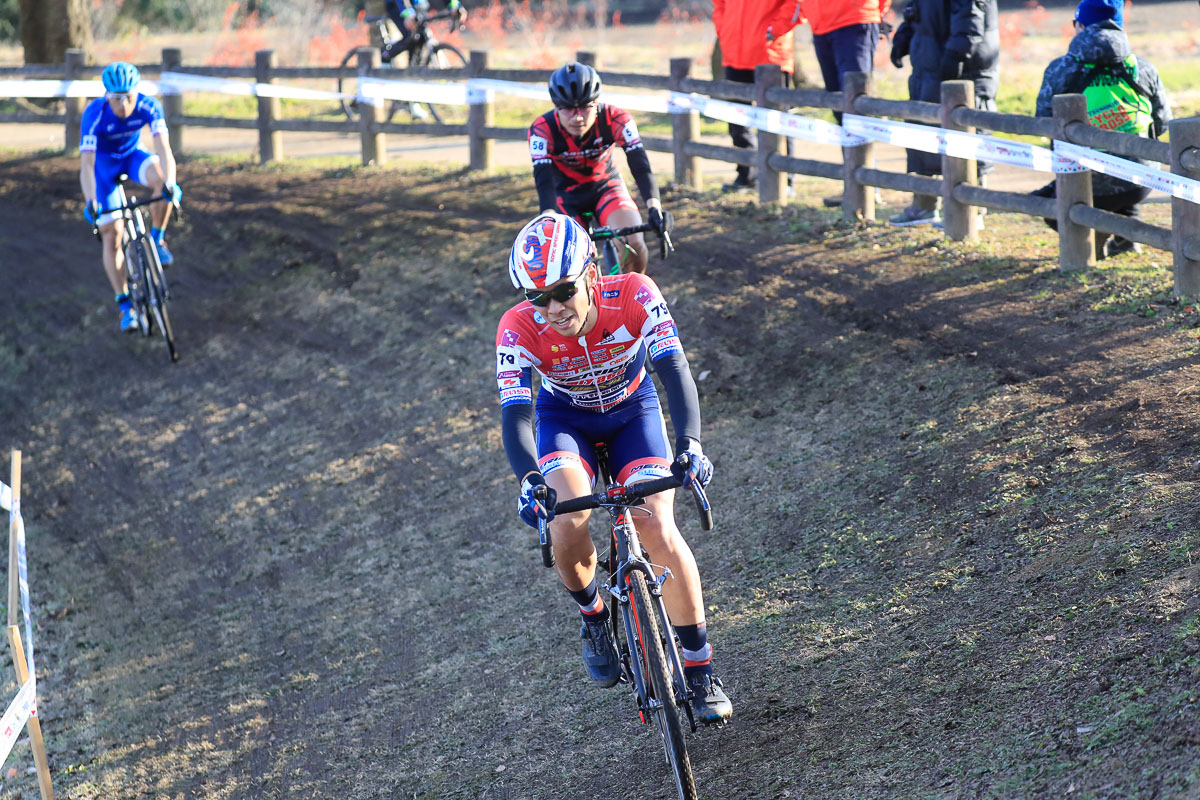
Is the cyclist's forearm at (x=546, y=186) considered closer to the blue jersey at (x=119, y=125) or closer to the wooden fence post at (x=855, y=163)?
the wooden fence post at (x=855, y=163)

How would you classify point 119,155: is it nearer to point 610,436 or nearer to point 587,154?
point 587,154

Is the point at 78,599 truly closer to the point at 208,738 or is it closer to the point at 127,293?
the point at 208,738

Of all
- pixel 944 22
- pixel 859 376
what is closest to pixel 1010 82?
pixel 944 22

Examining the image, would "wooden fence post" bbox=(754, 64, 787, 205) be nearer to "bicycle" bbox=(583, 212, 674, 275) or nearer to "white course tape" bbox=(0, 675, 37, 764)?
"bicycle" bbox=(583, 212, 674, 275)

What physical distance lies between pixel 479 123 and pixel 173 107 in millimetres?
6191

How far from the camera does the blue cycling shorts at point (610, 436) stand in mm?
5516

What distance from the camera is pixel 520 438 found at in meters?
5.46

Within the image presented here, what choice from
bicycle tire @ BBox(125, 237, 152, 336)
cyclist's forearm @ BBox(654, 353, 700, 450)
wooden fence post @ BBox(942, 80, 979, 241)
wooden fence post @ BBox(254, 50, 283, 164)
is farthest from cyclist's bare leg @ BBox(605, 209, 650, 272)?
wooden fence post @ BBox(254, 50, 283, 164)

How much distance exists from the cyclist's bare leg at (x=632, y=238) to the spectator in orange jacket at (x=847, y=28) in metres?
4.11

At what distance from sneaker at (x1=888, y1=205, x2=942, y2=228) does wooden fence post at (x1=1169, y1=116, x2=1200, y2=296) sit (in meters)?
3.32

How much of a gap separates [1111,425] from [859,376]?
2.26 metres

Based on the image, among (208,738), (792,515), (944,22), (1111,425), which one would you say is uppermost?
(944,22)

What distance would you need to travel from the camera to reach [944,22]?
1144 centimetres

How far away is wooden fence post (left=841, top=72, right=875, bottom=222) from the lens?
39.1ft
